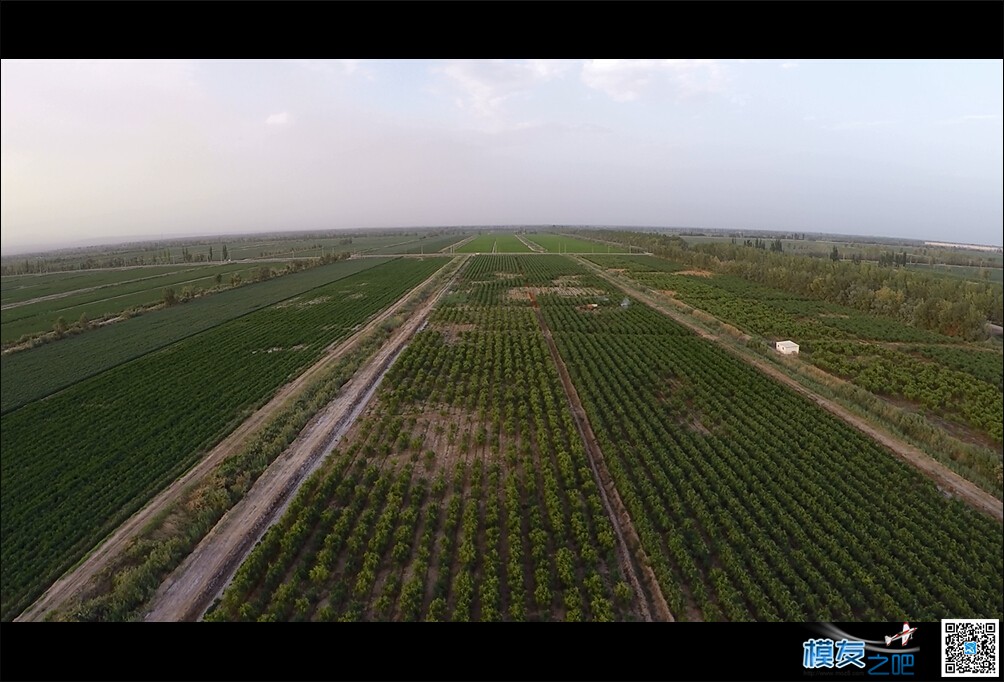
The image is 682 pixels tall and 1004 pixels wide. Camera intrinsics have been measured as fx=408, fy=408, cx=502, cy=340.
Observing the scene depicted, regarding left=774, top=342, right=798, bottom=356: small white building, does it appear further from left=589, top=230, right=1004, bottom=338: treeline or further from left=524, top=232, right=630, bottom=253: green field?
left=524, top=232, right=630, bottom=253: green field

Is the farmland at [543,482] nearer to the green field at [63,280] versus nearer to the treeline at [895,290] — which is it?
the treeline at [895,290]

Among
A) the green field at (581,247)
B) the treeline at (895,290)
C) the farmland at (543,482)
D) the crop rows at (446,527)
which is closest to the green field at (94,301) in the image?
the farmland at (543,482)

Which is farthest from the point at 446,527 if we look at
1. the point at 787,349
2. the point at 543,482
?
the point at 787,349

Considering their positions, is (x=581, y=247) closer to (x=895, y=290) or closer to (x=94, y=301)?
(x=895, y=290)

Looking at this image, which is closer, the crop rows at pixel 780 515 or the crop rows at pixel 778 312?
the crop rows at pixel 780 515

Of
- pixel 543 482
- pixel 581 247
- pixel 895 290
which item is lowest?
pixel 543 482

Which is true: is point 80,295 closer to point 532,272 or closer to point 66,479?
point 66,479
